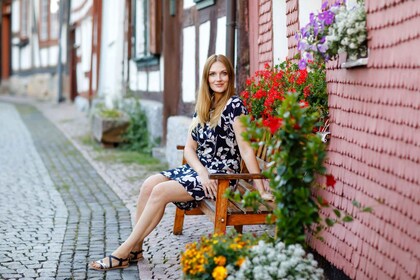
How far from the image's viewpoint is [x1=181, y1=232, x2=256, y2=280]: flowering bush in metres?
3.92

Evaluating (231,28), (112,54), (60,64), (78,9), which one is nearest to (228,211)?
(231,28)

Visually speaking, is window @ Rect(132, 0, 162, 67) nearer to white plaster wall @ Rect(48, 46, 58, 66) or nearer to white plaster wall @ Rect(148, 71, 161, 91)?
white plaster wall @ Rect(148, 71, 161, 91)

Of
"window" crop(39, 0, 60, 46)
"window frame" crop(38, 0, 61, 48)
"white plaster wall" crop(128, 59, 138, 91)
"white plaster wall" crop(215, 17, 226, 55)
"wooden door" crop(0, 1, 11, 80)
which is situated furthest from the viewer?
"wooden door" crop(0, 1, 11, 80)

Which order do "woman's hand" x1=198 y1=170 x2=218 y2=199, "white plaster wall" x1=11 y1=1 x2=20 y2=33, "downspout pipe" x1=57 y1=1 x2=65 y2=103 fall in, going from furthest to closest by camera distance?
"white plaster wall" x1=11 y1=1 x2=20 y2=33 < "downspout pipe" x1=57 y1=1 x2=65 y2=103 < "woman's hand" x1=198 y1=170 x2=218 y2=199

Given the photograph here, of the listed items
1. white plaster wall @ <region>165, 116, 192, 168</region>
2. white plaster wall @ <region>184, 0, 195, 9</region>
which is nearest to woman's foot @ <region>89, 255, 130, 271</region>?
white plaster wall @ <region>165, 116, 192, 168</region>

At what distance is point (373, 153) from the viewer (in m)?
4.28

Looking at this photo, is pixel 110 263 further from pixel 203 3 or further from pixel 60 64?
pixel 60 64

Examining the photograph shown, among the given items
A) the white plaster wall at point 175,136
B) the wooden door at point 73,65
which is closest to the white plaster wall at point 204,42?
the white plaster wall at point 175,136

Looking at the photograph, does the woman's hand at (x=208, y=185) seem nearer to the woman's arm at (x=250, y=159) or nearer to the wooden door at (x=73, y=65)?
the woman's arm at (x=250, y=159)

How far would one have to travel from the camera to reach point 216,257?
398 cm

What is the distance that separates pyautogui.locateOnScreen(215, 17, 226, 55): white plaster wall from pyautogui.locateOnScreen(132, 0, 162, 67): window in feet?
10.7

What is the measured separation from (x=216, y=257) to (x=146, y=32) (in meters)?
8.92

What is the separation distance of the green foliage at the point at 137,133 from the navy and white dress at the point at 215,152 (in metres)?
6.61

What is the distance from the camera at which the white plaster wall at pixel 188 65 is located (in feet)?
32.6
